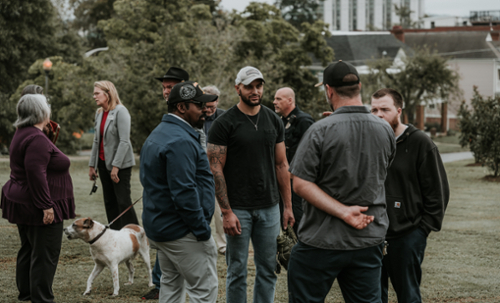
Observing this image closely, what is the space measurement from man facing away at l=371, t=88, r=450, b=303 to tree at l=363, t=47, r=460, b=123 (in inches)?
1542

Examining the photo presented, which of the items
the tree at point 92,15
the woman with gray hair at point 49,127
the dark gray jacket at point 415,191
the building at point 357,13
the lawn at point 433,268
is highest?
the building at point 357,13

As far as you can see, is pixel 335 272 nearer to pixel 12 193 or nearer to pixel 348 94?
pixel 348 94

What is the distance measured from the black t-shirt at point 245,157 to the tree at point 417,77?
39.0 metres

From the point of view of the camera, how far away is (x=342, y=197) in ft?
10.4

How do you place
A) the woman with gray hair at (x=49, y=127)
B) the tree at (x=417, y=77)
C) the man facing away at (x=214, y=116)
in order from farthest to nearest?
the tree at (x=417, y=77) → the man facing away at (x=214, y=116) → the woman with gray hair at (x=49, y=127)

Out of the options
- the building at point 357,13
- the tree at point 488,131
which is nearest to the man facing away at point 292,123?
the tree at point 488,131

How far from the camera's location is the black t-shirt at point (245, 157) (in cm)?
450

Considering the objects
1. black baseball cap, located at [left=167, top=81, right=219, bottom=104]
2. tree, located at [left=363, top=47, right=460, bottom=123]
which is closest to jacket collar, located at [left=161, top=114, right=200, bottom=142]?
black baseball cap, located at [left=167, top=81, right=219, bottom=104]

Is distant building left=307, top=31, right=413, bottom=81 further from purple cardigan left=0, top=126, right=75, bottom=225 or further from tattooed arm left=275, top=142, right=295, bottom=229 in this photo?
purple cardigan left=0, top=126, right=75, bottom=225

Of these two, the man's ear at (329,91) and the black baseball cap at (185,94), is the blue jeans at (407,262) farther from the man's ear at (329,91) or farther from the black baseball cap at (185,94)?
the black baseball cap at (185,94)

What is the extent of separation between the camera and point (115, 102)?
6609mm

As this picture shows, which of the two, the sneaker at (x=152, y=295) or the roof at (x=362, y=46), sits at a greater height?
the roof at (x=362, y=46)

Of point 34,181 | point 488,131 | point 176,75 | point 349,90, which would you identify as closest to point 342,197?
point 349,90

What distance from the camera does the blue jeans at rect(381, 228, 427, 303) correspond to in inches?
163
